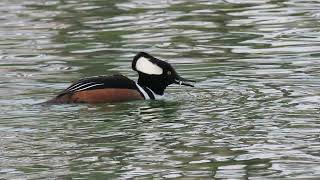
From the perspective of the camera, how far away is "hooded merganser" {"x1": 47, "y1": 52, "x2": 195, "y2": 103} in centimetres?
1399

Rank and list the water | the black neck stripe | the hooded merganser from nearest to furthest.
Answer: the water, the hooded merganser, the black neck stripe

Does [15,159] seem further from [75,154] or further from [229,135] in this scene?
[229,135]

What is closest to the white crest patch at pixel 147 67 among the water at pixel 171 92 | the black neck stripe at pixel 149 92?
the black neck stripe at pixel 149 92

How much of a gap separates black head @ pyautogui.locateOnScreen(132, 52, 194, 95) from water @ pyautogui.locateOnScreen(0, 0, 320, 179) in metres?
0.19

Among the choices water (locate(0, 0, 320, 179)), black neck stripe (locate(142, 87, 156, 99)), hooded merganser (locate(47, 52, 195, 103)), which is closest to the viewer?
water (locate(0, 0, 320, 179))

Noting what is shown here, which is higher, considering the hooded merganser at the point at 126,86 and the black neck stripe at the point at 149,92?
the hooded merganser at the point at 126,86

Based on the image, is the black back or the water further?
the black back

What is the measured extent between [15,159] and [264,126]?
257 centimetres

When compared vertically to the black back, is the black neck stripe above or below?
below

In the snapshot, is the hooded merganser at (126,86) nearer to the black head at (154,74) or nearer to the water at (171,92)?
the black head at (154,74)

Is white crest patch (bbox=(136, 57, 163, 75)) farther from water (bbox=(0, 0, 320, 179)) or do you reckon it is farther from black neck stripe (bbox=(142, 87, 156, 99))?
water (bbox=(0, 0, 320, 179))

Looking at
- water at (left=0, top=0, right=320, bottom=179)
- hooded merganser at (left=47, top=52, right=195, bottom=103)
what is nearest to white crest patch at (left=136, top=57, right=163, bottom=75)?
hooded merganser at (left=47, top=52, right=195, bottom=103)

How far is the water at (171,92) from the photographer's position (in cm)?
1063

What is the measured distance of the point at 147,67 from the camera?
47.4 ft
